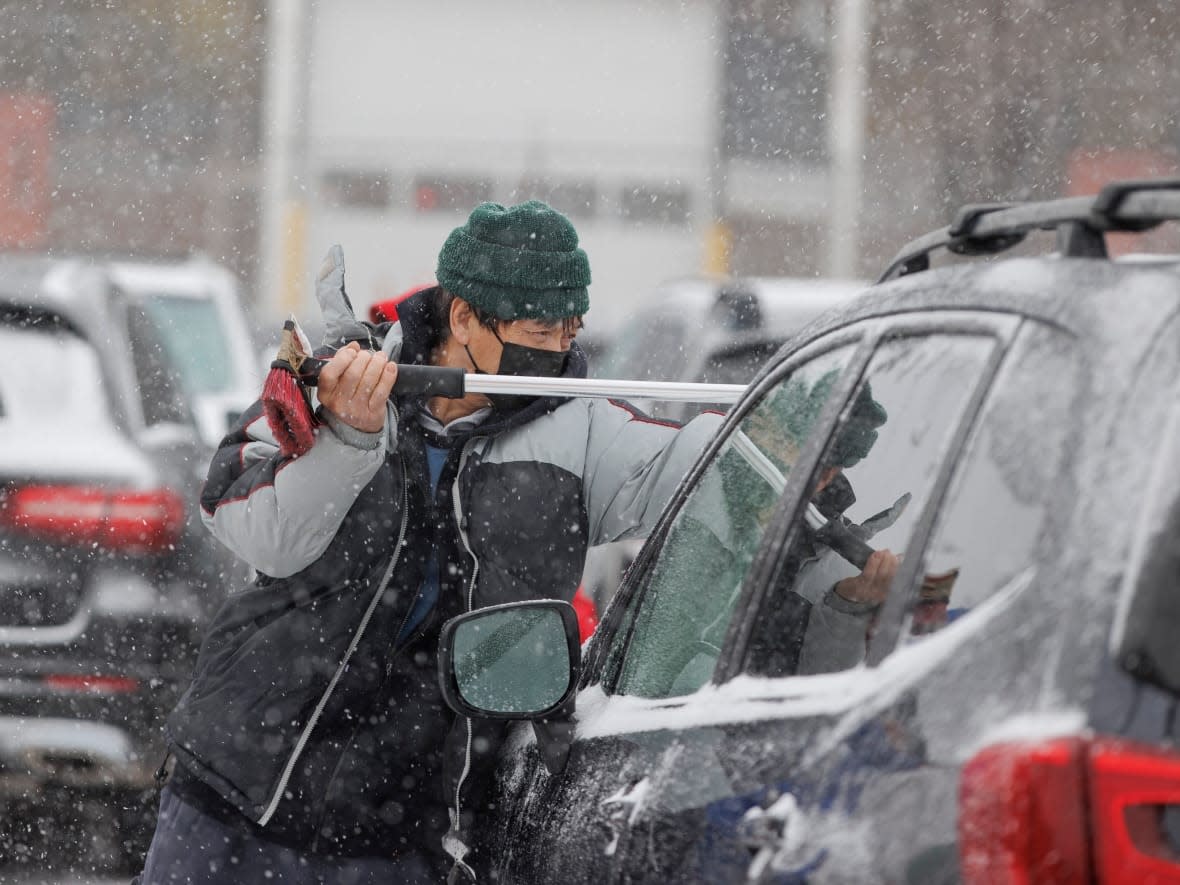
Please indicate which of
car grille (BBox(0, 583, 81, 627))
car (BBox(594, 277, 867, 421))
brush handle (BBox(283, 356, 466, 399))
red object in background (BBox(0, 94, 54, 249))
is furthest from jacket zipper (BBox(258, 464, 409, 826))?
red object in background (BBox(0, 94, 54, 249))

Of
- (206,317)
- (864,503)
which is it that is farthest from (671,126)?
(864,503)

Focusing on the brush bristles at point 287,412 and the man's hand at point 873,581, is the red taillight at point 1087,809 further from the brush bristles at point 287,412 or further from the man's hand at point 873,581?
the brush bristles at point 287,412

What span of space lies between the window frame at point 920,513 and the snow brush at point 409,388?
0.85 metres

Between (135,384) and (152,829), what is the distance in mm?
1255

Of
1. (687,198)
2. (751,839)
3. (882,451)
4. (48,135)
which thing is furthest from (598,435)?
(48,135)

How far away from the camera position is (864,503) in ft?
6.28

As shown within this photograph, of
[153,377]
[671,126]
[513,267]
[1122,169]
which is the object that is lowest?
[153,377]

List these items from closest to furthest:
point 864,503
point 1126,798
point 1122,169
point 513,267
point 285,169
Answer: point 1126,798 → point 864,503 → point 513,267 → point 1122,169 → point 285,169

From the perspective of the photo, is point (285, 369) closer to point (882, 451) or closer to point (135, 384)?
point (882, 451)

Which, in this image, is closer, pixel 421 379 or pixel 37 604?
pixel 421 379

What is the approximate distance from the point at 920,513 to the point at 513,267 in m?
1.68

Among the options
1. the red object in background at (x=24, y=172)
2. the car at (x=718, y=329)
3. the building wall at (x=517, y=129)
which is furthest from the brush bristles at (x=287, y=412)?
the red object in background at (x=24, y=172)

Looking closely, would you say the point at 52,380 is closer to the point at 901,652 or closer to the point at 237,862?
the point at 237,862

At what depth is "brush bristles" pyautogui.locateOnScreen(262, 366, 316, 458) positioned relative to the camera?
2832mm
